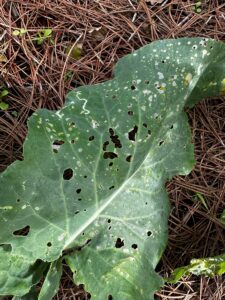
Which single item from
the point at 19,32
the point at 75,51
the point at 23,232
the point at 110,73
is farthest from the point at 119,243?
the point at 19,32

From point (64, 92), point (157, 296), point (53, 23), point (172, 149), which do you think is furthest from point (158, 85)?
point (157, 296)

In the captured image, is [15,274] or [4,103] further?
[4,103]

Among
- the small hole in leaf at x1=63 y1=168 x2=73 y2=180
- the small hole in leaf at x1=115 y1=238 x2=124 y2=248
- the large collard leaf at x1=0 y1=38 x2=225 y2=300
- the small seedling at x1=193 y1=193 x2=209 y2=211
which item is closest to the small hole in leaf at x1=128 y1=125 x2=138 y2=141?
the large collard leaf at x1=0 y1=38 x2=225 y2=300

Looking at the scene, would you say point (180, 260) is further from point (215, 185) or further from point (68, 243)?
point (68, 243)

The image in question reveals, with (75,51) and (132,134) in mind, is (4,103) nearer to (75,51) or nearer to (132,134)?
(75,51)

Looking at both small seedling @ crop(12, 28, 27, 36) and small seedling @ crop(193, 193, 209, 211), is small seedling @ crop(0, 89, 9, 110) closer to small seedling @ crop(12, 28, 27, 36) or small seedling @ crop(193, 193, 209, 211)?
small seedling @ crop(12, 28, 27, 36)
